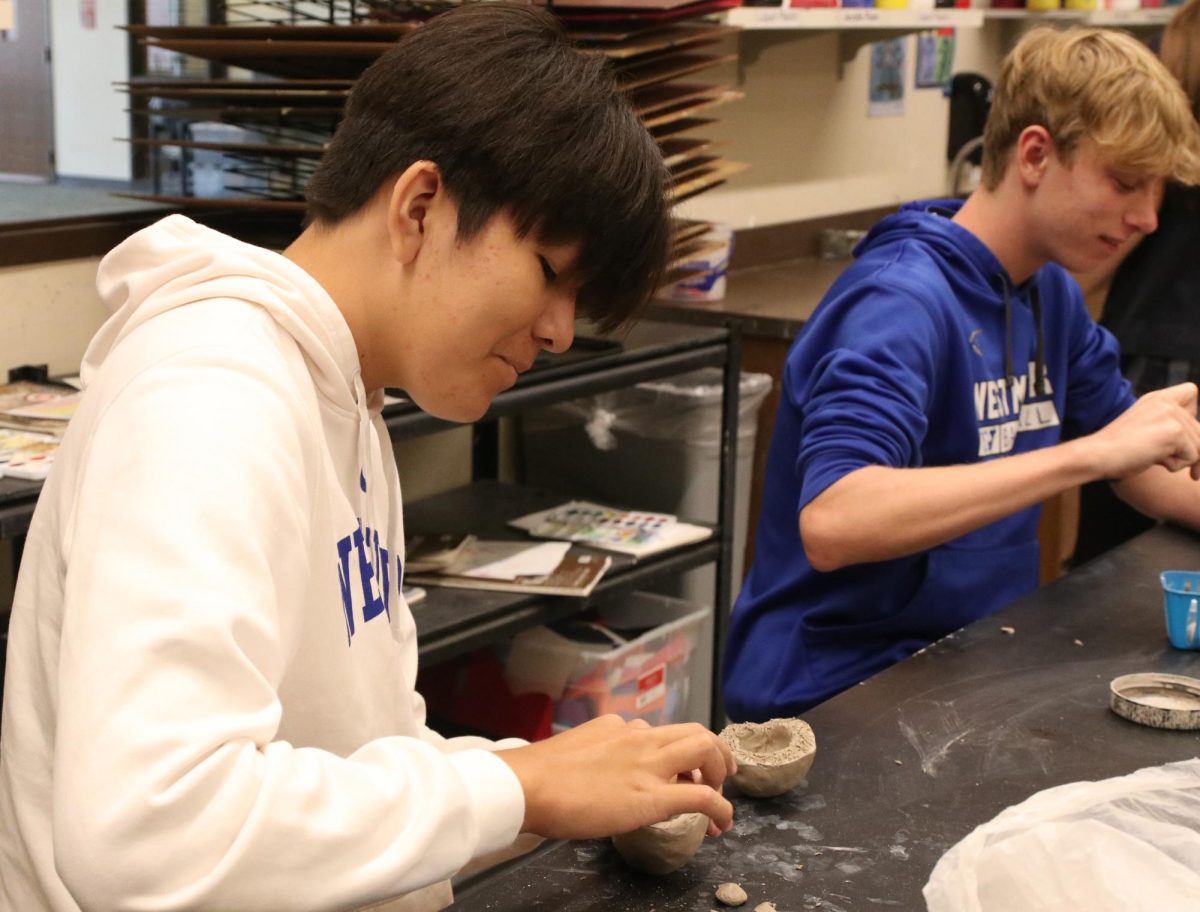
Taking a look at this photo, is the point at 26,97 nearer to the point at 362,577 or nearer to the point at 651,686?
the point at 651,686

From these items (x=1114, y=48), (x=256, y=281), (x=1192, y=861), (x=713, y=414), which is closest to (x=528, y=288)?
(x=256, y=281)

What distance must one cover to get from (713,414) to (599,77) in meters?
1.60

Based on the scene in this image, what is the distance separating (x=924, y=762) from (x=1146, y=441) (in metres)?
0.51

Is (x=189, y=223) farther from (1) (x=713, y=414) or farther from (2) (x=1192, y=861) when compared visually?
(1) (x=713, y=414)

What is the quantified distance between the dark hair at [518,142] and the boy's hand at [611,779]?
291 millimetres

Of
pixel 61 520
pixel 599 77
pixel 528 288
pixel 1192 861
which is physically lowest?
pixel 1192 861

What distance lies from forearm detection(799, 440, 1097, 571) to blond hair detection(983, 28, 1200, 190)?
37 centimetres

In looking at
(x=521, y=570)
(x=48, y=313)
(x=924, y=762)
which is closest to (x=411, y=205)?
(x=924, y=762)

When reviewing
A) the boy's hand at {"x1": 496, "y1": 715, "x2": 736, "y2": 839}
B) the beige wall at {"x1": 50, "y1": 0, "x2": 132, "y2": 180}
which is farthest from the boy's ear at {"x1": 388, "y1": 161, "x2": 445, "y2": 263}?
the beige wall at {"x1": 50, "y1": 0, "x2": 132, "y2": 180}

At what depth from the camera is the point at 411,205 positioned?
2.95 ft

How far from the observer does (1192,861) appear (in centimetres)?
94

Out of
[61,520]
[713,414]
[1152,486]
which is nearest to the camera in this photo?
[61,520]

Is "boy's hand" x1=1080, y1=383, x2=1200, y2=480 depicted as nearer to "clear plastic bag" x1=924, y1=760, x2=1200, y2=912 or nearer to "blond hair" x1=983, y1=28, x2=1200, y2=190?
"blond hair" x1=983, y1=28, x2=1200, y2=190

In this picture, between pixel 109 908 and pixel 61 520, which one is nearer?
pixel 109 908
